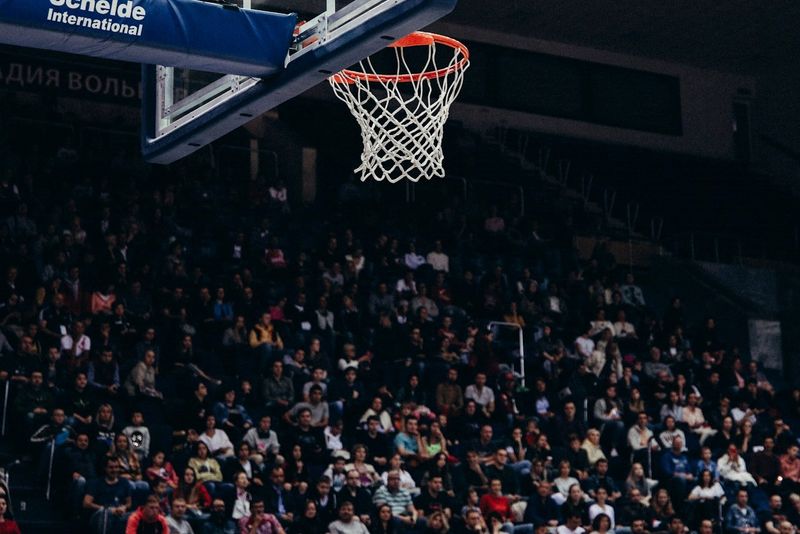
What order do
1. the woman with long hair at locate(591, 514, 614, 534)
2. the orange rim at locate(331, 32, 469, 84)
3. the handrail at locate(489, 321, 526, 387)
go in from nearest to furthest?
the orange rim at locate(331, 32, 469, 84)
the woman with long hair at locate(591, 514, 614, 534)
the handrail at locate(489, 321, 526, 387)

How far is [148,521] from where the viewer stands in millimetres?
12578

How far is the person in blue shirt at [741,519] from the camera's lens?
1645 cm

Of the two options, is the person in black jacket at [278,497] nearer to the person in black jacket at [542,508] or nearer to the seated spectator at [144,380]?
the seated spectator at [144,380]

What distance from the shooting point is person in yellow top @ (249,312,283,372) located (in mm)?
15766

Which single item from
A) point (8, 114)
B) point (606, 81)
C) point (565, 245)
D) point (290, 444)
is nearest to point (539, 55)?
point (606, 81)

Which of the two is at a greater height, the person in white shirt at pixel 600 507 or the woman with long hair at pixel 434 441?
the woman with long hair at pixel 434 441

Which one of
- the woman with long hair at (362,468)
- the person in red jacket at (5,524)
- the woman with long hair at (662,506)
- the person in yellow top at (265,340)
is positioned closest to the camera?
the person in red jacket at (5,524)

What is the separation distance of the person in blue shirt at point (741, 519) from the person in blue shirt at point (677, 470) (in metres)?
0.59

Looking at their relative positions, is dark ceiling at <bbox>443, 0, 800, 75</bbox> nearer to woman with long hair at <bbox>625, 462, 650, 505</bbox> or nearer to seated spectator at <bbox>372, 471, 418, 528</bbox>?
woman with long hair at <bbox>625, 462, 650, 505</bbox>

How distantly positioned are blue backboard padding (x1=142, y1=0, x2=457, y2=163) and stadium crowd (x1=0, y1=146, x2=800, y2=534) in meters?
4.79

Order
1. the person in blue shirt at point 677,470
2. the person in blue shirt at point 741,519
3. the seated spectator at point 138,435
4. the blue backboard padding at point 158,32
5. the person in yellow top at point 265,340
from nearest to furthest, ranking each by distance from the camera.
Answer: the blue backboard padding at point 158,32
the seated spectator at point 138,435
the person in yellow top at point 265,340
the person in blue shirt at point 741,519
the person in blue shirt at point 677,470

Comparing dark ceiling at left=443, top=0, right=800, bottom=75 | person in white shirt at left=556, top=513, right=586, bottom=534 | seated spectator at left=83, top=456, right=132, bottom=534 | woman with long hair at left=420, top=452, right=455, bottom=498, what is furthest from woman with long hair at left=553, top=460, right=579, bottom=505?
dark ceiling at left=443, top=0, right=800, bottom=75

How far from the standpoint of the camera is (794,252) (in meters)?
25.8

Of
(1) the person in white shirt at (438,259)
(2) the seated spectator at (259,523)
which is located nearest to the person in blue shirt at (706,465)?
(1) the person in white shirt at (438,259)
